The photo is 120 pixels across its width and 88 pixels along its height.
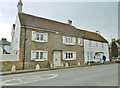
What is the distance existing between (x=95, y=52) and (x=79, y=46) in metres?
7.79

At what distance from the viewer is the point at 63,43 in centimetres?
2688

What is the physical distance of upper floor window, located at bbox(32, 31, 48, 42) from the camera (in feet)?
75.4

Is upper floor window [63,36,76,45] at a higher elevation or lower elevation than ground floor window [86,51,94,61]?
higher

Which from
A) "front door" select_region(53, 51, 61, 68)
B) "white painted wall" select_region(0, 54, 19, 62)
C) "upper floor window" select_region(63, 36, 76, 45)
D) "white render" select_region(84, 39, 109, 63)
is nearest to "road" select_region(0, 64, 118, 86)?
"white painted wall" select_region(0, 54, 19, 62)

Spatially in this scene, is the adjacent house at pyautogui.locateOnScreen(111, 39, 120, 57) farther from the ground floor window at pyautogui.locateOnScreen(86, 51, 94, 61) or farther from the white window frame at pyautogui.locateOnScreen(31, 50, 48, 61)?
the white window frame at pyautogui.locateOnScreen(31, 50, 48, 61)

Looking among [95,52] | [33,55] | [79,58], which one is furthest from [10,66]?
[95,52]

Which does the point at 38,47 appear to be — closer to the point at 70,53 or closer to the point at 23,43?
the point at 23,43

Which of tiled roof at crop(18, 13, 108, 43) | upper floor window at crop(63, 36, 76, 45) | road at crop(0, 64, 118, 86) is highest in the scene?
tiled roof at crop(18, 13, 108, 43)

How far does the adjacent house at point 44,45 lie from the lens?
21984 mm

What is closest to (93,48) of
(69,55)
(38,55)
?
(69,55)

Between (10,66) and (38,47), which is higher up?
(38,47)

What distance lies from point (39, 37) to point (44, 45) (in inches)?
59.4

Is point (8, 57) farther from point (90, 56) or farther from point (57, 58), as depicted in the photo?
point (90, 56)

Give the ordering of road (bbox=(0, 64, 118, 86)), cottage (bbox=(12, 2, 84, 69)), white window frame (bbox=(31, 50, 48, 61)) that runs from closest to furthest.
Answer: road (bbox=(0, 64, 118, 86))
cottage (bbox=(12, 2, 84, 69))
white window frame (bbox=(31, 50, 48, 61))
